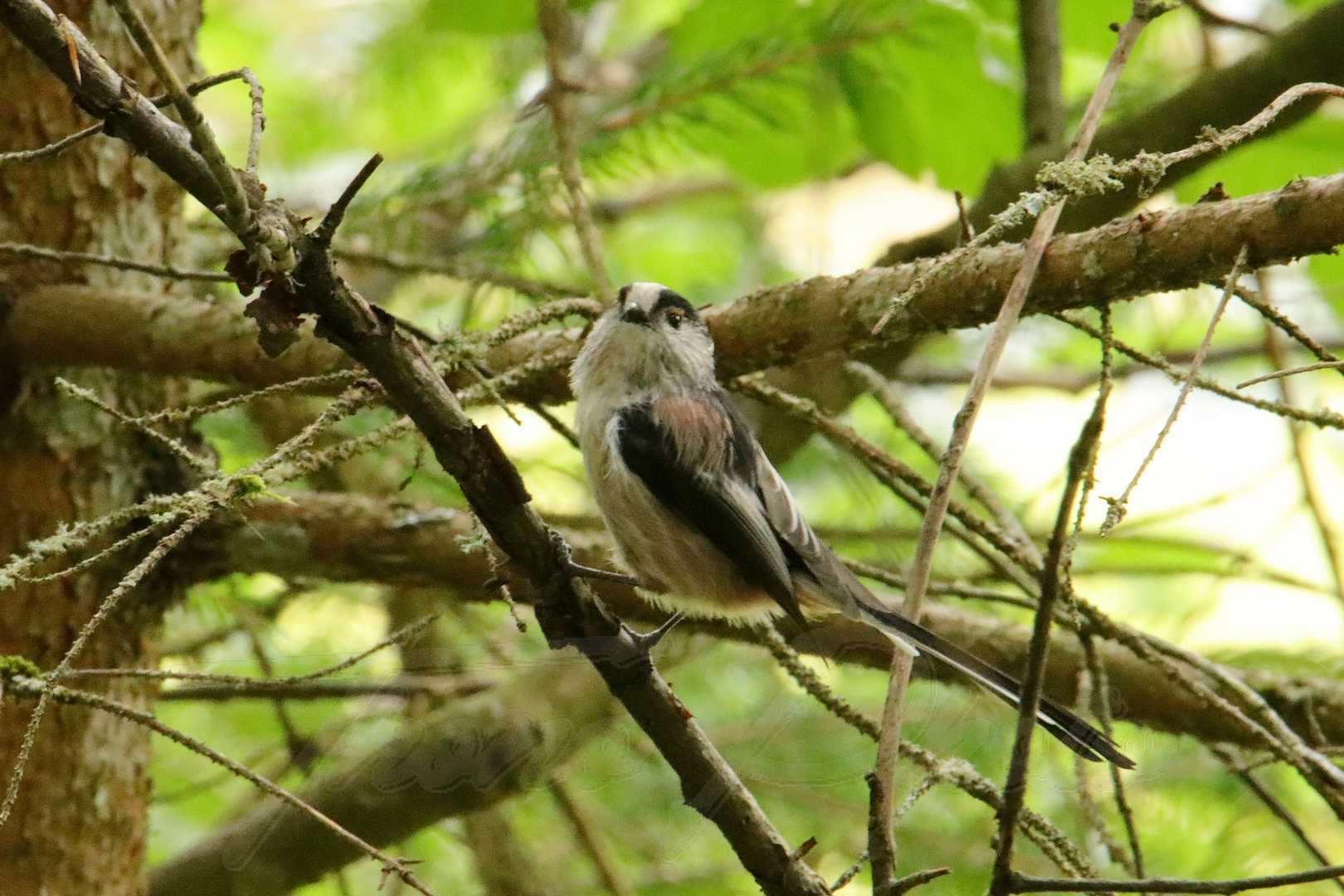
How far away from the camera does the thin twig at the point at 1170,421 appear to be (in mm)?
1261

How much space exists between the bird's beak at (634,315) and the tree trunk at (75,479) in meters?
1.03

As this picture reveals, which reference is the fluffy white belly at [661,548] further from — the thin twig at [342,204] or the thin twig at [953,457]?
the thin twig at [342,204]

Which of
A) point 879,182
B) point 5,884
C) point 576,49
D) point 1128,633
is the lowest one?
point 1128,633

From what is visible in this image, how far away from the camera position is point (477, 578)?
2.58m

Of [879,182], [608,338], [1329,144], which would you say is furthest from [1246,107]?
[879,182]

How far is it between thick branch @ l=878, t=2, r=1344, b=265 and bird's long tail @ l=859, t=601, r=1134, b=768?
3.02ft

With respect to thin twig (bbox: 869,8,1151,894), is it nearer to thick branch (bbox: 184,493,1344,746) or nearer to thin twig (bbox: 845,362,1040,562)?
thin twig (bbox: 845,362,1040,562)

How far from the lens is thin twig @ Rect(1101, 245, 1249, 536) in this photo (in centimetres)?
126

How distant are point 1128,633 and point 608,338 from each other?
1058 millimetres

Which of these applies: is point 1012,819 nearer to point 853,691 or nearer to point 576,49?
point 853,691

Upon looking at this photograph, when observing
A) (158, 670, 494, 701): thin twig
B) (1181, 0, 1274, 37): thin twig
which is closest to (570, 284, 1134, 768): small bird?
(158, 670, 494, 701): thin twig

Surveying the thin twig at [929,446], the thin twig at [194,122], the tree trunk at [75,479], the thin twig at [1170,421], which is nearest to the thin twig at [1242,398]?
the thin twig at [1170,421]

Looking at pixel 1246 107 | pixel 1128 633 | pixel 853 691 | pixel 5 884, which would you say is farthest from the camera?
pixel 853 691

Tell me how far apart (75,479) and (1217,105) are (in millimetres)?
2536
